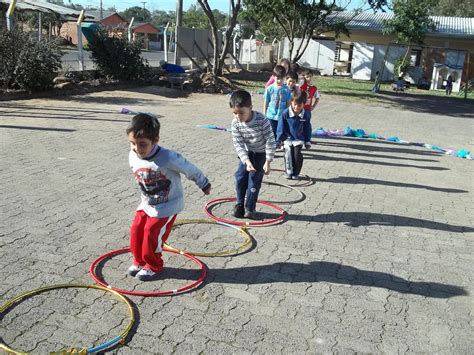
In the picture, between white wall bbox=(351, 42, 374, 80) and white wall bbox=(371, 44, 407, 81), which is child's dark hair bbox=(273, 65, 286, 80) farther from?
white wall bbox=(351, 42, 374, 80)

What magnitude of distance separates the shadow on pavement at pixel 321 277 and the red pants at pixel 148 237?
320 millimetres

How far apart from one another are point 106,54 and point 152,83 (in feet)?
8.19

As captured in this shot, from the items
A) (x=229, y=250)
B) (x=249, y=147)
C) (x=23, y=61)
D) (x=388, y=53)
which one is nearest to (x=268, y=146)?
(x=249, y=147)

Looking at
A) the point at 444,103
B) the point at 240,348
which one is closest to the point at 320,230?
the point at 240,348

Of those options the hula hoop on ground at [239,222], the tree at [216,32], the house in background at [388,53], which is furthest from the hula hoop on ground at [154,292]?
the house in background at [388,53]

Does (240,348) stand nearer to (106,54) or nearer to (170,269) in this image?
(170,269)

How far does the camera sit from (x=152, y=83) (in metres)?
22.4

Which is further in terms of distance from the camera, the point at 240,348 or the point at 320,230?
the point at 320,230

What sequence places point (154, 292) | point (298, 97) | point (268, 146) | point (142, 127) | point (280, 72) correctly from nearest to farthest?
point (142, 127) < point (154, 292) < point (268, 146) < point (298, 97) < point (280, 72)

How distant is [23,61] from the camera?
15.9 metres

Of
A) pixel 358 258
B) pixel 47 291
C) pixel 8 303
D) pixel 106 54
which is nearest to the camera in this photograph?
pixel 8 303

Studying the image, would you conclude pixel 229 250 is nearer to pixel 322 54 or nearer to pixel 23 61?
pixel 23 61

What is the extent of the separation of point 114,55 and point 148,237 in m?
18.0

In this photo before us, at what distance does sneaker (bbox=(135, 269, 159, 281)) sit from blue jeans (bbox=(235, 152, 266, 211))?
2.14 meters
